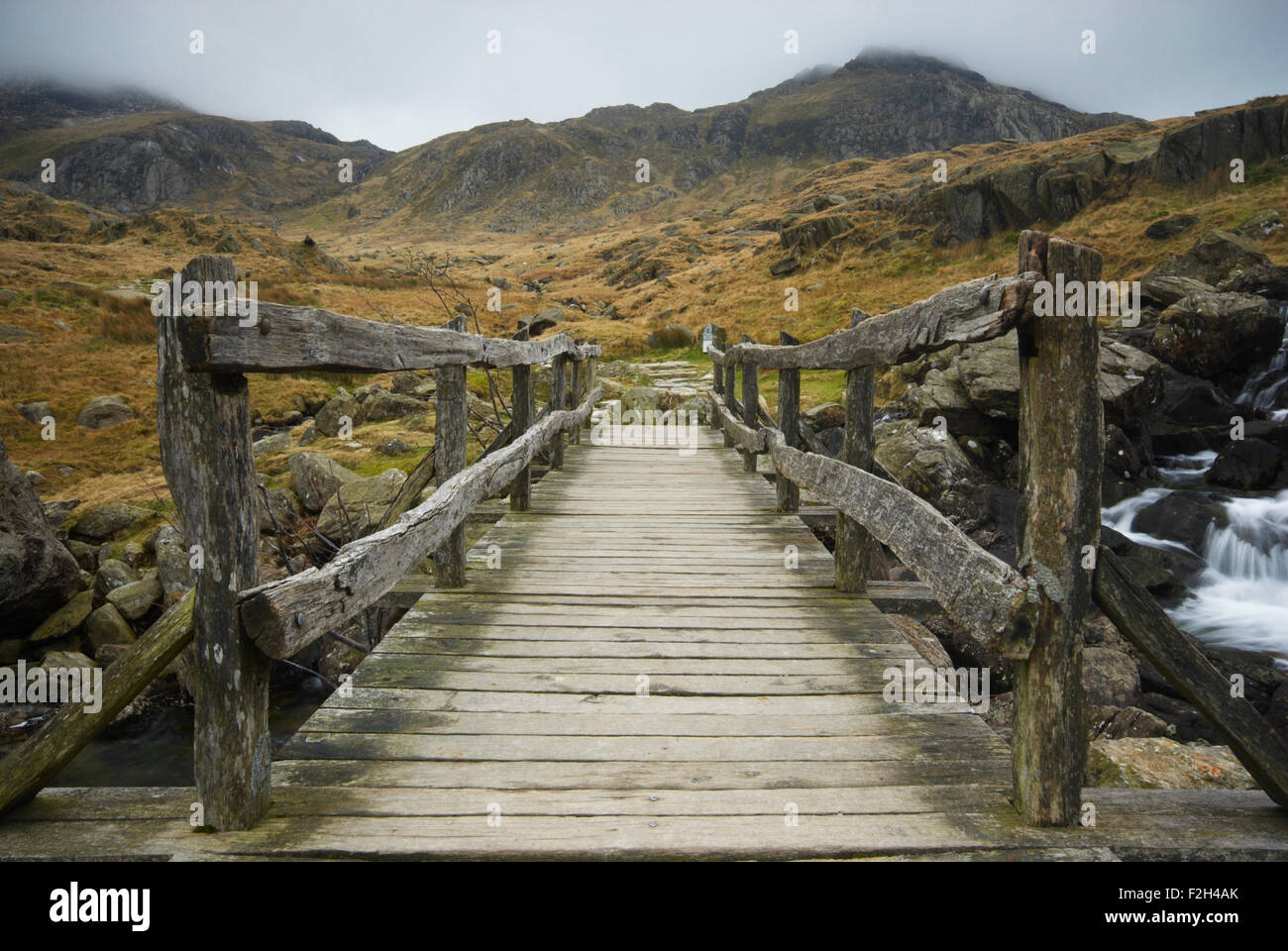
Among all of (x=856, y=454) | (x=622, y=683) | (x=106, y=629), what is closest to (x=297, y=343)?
(x=622, y=683)

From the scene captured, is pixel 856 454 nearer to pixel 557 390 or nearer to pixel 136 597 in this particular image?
pixel 557 390

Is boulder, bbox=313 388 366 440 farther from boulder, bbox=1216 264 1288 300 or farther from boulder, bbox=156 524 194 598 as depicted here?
boulder, bbox=1216 264 1288 300

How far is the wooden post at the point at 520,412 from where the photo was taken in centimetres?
643

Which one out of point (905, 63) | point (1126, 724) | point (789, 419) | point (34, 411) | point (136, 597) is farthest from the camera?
point (905, 63)

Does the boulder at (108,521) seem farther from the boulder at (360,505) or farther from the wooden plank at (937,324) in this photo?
the wooden plank at (937,324)

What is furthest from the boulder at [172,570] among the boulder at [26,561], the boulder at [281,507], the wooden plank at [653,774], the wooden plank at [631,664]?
the wooden plank at [653,774]

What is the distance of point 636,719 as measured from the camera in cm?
312

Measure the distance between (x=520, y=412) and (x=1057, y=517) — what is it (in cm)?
509

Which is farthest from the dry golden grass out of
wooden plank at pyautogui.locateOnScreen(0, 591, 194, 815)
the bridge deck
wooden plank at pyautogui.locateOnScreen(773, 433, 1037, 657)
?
wooden plank at pyautogui.locateOnScreen(773, 433, 1037, 657)

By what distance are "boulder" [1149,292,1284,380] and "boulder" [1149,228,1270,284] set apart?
385cm

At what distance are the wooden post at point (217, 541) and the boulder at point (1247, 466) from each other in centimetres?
1544

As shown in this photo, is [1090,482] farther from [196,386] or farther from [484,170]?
[484,170]

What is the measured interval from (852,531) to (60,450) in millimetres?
17955

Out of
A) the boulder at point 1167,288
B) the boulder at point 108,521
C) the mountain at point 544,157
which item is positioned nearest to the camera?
the boulder at point 108,521
